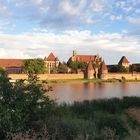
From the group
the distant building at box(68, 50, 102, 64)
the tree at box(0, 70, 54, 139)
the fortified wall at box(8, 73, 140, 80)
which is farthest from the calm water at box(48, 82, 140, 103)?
the distant building at box(68, 50, 102, 64)

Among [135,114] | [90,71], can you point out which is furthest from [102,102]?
[90,71]

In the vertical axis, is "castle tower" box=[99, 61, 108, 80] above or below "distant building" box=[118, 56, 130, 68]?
below

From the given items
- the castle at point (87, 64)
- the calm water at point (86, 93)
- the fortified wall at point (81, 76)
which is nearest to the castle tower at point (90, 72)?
the castle at point (87, 64)

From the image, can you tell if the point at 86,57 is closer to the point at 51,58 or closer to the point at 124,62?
the point at 124,62

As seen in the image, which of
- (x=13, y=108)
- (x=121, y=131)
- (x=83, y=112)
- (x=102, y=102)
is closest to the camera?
(x=13, y=108)

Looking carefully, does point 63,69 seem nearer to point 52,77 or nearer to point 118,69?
point 52,77

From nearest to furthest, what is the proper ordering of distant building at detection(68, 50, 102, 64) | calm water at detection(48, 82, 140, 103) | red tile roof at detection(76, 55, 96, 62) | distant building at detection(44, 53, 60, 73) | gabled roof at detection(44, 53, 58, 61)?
calm water at detection(48, 82, 140, 103) < distant building at detection(44, 53, 60, 73) < gabled roof at detection(44, 53, 58, 61) < distant building at detection(68, 50, 102, 64) < red tile roof at detection(76, 55, 96, 62)

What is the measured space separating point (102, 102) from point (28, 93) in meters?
7.56

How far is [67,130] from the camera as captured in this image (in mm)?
8766

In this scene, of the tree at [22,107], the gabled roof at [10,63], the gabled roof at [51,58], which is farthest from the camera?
the gabled roof at [10,63]

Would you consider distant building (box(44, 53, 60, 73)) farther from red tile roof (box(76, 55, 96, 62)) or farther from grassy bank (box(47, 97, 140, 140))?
grassy bank (box(47, 97, 140, 140))

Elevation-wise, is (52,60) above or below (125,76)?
above

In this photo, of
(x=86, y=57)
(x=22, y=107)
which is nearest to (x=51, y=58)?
(x=86, y=57)

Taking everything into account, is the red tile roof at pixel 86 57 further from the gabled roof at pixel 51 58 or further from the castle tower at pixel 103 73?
the castle tower at pixel 103 73
